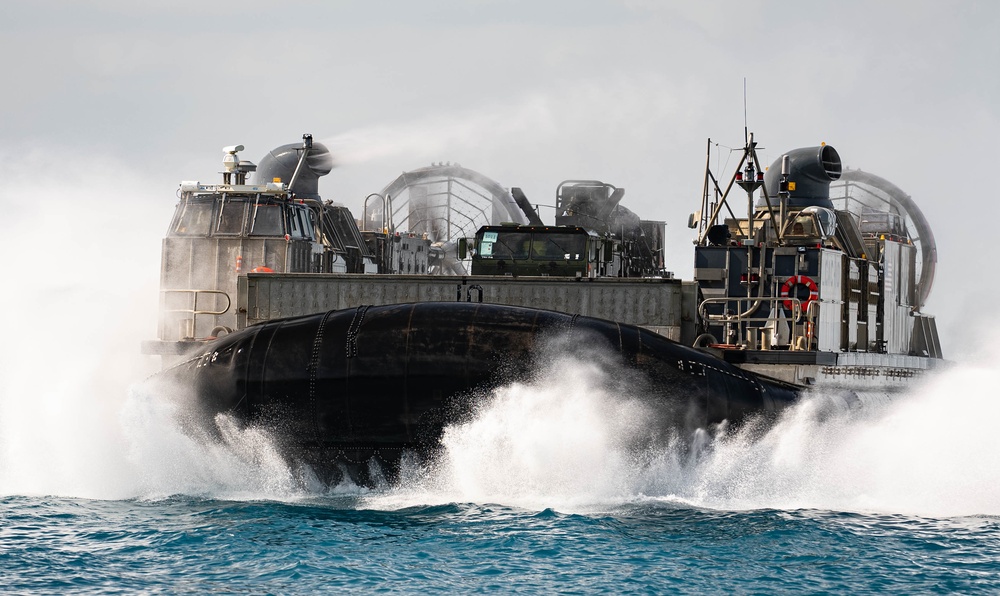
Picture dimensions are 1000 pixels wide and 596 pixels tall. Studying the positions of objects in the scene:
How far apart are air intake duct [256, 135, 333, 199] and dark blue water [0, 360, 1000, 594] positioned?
975 centimetres

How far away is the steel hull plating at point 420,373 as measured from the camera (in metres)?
11.9

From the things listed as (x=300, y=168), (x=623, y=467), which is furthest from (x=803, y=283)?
(x=300, y=168)

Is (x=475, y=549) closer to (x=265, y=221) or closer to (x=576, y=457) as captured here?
(x=576, y=457)

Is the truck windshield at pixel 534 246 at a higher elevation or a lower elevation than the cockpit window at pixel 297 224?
lower

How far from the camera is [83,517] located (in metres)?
11.0

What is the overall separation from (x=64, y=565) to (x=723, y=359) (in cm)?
679

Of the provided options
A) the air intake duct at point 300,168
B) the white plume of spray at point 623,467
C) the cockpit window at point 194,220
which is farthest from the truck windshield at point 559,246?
the white plume of spray at point 623,467

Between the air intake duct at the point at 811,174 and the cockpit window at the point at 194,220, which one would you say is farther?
the air intake duct at the point at 811,174

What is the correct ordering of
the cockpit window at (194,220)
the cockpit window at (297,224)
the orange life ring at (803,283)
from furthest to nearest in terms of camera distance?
the cockpit window at (297,224) → the cockpit window at (194,220) → the orange life ring at (803,283)

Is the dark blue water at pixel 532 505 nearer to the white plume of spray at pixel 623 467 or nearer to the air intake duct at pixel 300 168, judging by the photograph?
the white plume of spray at pixel 623 467

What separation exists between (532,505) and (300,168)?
13439 mm

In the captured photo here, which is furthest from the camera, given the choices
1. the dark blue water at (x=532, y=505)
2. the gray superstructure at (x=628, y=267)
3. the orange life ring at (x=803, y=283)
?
the orange life ring at (x=803, y=283)

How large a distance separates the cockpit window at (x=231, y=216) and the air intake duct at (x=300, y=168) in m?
3.56

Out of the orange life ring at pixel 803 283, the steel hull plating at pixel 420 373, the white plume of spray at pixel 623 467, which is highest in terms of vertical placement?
the orange life ring at pixel 803 283
